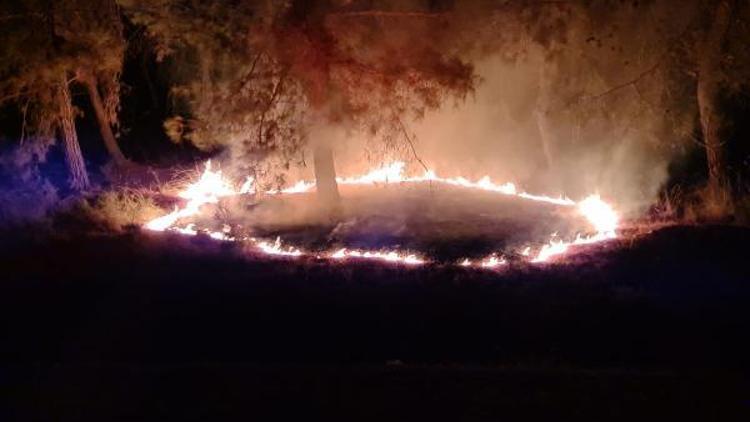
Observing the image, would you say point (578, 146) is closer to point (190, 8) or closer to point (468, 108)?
point (468, 108)

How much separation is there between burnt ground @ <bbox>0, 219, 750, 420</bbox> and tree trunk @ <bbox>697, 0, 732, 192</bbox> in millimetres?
2138

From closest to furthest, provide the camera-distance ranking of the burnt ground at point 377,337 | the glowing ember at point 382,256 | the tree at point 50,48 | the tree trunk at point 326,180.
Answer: the burnt ground at point 377,337, the glowing ember at point 382,256, the tree at point 50,48, the tree trunk at point 326,180

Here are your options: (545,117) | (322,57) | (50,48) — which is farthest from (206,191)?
(545,117)

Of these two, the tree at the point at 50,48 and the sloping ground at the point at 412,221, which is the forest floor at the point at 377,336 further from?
the tree at the point at 50,48

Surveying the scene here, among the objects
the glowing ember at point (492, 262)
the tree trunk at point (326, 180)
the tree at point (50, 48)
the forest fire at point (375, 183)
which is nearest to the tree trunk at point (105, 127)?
the tree at point (50, 48)

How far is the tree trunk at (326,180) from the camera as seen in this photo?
1218 centimetres

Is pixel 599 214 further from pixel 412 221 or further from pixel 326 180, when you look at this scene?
pixel 326 180

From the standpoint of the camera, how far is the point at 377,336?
6359 millimetres

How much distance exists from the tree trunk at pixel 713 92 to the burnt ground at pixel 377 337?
214 cm

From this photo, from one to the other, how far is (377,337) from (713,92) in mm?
6614

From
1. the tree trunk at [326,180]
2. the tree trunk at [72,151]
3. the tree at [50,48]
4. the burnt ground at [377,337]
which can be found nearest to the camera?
the burnt ground at [377,337]

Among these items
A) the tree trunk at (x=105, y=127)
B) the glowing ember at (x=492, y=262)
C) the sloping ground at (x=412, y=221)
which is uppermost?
the tree trunk at (x=105, y=127)

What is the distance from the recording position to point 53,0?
434 inches

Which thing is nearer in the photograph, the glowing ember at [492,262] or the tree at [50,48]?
the glowing ember at [492,262]
